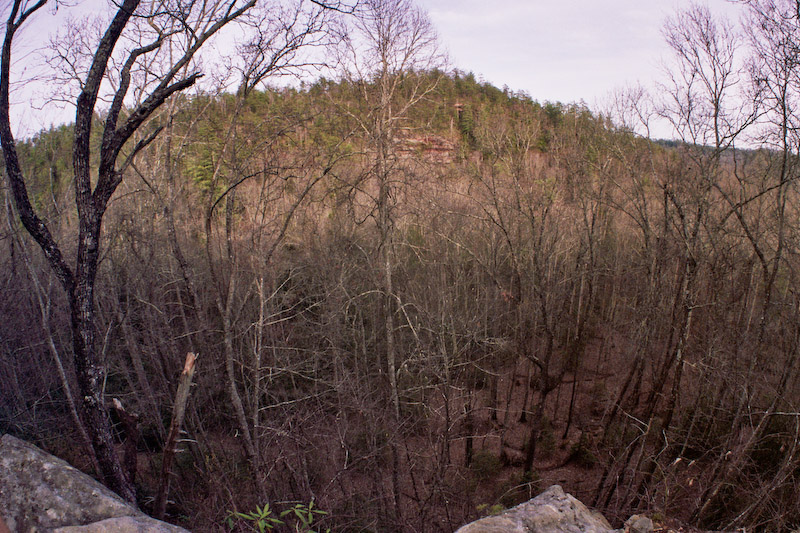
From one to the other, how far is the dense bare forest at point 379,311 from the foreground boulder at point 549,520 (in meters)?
1.28

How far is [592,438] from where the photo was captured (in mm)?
12844

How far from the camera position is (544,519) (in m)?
4.72

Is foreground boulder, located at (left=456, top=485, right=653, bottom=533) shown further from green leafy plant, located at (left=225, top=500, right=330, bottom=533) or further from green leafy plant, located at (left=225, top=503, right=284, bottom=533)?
green leafy plant, located at (left=225, top=503, right=284, bottom=533)

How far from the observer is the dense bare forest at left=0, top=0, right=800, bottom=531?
757 centimetres

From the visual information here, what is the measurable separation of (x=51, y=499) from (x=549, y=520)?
5.66m

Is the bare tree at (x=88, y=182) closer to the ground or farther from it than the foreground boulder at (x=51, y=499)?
farther from it

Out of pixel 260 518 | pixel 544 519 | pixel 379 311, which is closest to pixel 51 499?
pixel 260 518

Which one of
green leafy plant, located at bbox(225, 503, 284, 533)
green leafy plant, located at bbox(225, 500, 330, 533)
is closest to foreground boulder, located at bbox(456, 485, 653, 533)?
green leafy plant, located at bbox(225, 500, 330, 533)

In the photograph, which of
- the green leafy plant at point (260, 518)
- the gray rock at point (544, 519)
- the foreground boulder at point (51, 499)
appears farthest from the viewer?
the foreground boulder at point (51, 499)

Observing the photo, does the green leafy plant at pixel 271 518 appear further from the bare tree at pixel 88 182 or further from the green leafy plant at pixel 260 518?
the bare tree at pixel 88 182

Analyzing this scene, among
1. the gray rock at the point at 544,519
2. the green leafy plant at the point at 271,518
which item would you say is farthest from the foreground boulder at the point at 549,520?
the green leafy plant at the point at 271,518

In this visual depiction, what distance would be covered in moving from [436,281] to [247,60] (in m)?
7.34

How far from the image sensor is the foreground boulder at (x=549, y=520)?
446 centimetres

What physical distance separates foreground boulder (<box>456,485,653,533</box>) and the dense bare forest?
128cm
